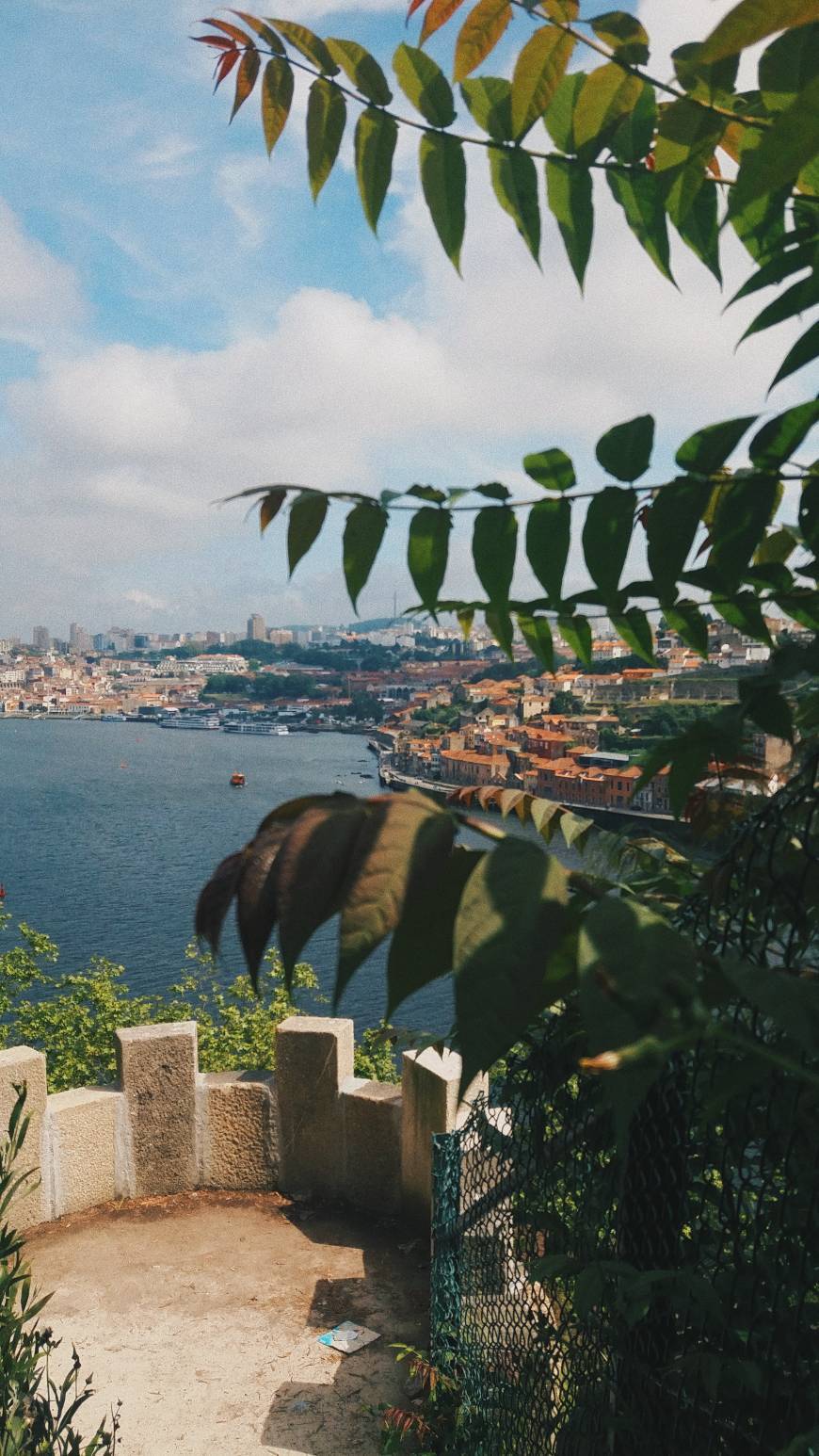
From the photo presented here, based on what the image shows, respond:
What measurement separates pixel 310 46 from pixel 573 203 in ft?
1.24

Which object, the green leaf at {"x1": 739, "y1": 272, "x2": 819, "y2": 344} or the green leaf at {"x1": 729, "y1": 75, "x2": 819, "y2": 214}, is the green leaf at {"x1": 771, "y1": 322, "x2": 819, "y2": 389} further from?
the green leaf at {"x1": 729, "y1": 75, "x2": 819, "y2": 214}

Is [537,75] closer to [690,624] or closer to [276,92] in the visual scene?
[276,92]

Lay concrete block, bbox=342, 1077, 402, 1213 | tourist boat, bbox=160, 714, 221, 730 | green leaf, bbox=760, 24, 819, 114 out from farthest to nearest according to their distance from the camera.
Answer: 1. tourist boat, bbox=160, 714, 221, 730
2. concrete block, bbox=342, 1077, 402, 1213
3. green leaf, bbox=760, 24, 819, 114

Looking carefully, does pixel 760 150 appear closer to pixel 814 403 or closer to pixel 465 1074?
pixel 814 403

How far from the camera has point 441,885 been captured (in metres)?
0.69

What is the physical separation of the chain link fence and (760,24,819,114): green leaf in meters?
0.60

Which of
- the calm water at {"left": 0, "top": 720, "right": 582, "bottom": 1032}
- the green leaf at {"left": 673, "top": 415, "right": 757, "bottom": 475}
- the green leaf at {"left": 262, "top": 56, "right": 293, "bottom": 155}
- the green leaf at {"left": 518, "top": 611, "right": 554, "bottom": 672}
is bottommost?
the calm water at {"left": 0, "top": 720, "right": 582, "bottom": 1032}

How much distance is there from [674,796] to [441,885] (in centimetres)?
50

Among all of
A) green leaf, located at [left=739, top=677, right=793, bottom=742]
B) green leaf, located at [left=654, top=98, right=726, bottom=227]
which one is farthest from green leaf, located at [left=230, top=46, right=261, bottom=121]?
green leaf, located at [left=739, top=677, right=793, bottom=742]

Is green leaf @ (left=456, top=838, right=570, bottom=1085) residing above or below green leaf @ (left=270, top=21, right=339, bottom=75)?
below

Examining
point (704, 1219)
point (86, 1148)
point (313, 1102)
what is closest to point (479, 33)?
point (704, 1219)

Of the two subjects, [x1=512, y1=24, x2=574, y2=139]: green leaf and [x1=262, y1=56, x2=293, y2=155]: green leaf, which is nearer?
[x1=512, y1=24, x2=574, y2=139]: green leaf

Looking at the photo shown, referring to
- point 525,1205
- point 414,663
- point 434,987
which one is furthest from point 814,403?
point 414,663

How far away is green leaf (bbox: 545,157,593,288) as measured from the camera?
1121mm
